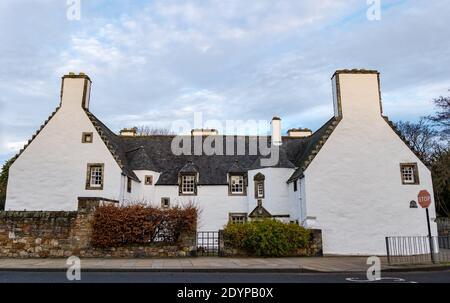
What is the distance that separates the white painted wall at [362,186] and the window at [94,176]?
13.7 m

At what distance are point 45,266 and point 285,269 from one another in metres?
9.23

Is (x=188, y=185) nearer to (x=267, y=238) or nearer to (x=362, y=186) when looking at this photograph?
(x=267, y=238)

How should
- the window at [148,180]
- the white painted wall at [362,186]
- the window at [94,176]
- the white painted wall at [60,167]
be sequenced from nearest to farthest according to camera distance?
the white painted wall at [362,186]
the white painted wall at [60,167]
the window at [94,176]
the window at [148,180]

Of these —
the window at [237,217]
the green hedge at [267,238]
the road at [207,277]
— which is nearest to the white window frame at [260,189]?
the window at [237,217]

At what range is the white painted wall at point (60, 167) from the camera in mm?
23875

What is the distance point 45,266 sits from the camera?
546 inches

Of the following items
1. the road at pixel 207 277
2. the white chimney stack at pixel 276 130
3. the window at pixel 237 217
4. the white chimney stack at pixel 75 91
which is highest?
the white chimney stack at pixel 75 91

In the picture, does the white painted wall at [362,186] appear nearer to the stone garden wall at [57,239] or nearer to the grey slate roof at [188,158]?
the grey slate roof at [188,158]

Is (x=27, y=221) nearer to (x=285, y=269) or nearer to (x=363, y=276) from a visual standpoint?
(x=285, y=269)

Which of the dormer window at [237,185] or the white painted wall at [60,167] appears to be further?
Answer: the dormer window at [237,185]

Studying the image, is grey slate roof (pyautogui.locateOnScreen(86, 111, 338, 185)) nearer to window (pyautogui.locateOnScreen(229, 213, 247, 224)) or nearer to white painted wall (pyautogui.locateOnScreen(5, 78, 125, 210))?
white painted wall (pyautogui.locateOnScreen(5, 78, 125, 210))
